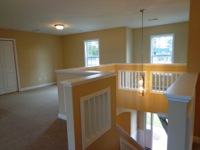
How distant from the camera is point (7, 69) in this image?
612cm

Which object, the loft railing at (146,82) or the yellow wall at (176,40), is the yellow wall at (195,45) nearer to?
the loft railing at (146,82)

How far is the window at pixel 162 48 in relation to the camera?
19.8 ft

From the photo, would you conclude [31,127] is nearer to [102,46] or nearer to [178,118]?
[178,118]

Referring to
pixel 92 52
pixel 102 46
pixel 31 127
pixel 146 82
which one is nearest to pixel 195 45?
pixel 146 82

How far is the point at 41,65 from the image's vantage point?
7438 millimetres

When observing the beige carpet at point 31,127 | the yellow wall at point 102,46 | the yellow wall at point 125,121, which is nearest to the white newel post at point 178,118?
the beige carpet at point 31,127

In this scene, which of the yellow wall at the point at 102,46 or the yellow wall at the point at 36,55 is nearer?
the yellow wall at the point at 102,46

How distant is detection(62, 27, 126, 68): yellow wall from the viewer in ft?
20.8

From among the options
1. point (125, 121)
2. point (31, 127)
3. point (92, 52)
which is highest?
point (92, 52)

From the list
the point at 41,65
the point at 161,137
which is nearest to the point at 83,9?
the point at 41,65

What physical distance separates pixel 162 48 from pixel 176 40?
1.97 ft

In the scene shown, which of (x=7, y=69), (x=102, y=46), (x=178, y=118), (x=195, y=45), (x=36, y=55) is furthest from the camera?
(x=36, y=55)

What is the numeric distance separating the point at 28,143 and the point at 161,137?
5.84 metres

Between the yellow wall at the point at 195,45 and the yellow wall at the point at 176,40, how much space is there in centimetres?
350
